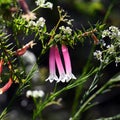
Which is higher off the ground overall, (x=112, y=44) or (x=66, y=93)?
(x=112, y=44)

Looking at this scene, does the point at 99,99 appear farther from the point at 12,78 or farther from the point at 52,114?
the point at 12,78

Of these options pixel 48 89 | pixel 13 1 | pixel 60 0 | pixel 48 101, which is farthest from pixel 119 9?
pixel 13 1

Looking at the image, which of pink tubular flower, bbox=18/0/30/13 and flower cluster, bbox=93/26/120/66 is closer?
pink tubular flower, bbox=18/0/30/13

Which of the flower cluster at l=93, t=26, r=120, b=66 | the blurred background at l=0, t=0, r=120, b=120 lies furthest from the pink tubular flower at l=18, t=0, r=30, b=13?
the blurred background at l=0, t=0, r=120, b=120

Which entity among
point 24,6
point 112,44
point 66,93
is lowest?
point 66,93

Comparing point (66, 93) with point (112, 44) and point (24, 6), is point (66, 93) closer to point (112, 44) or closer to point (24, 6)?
point (112, 44)

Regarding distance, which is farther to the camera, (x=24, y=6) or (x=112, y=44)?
(x=112, y=44)

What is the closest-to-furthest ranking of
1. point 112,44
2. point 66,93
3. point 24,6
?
point 24,6
point 112,44
point 66,93

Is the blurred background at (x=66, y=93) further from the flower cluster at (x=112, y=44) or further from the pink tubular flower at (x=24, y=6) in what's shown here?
the pink tubular flower at (x=24, y=6)

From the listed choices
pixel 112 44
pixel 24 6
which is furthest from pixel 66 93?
pixel 24 6

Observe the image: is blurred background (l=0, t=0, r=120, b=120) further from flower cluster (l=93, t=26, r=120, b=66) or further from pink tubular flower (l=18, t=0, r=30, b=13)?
pink tubular flower (l=18, t=0, r=30, b=13)

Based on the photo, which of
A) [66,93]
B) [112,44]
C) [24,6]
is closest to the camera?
[24,6]
